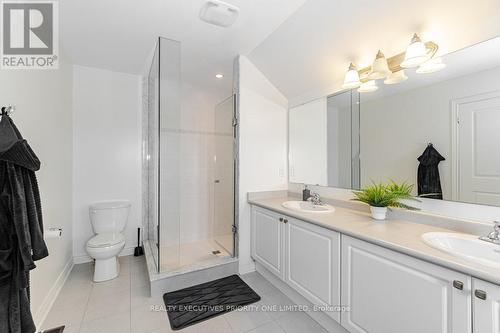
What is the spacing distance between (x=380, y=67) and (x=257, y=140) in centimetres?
135

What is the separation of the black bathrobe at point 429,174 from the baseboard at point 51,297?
291cm

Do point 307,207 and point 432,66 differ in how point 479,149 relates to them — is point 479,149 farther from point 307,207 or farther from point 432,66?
point 307,207

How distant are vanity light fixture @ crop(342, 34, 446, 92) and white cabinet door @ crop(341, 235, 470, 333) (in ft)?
4.02

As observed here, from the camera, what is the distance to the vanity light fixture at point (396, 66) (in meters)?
1.41

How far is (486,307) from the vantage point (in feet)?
2.81

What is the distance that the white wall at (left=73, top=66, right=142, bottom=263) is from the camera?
272cm

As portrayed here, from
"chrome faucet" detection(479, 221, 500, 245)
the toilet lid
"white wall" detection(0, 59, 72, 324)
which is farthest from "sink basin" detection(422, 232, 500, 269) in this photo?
the toilet lid

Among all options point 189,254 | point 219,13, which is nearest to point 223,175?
point 189,254

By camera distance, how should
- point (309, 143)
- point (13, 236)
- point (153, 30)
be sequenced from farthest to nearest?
point (309, 143)
point (153, 30)
point (13, 236)

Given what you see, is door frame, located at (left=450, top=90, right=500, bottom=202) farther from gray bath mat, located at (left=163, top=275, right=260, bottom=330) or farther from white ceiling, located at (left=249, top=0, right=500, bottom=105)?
gray bath mat, located at (left=163, top=275, right=260, bottom=330)

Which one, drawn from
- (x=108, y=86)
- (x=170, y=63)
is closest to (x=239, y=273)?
(x=170, y=63)

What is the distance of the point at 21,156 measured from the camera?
108 cm

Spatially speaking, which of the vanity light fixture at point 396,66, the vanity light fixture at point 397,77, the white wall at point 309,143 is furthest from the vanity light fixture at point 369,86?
the white wall at point 309,143

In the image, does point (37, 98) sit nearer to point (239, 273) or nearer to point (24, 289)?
point (24, 289)
